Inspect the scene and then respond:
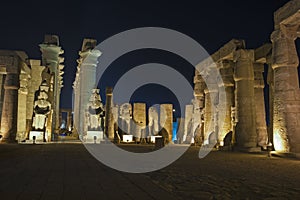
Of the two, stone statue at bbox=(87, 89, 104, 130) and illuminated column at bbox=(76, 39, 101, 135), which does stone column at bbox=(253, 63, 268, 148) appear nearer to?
stone statue at bbox=(87, 89, 104, 130)

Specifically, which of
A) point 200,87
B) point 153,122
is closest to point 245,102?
point 200,87

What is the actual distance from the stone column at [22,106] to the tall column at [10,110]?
3.43m

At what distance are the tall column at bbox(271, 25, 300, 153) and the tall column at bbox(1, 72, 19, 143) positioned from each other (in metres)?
14.3

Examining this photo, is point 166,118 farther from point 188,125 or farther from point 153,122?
point 188,125

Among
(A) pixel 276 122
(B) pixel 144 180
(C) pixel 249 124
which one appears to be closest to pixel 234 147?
(C) pixel 249 124

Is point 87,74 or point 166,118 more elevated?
point 87,74

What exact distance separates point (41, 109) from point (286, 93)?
15.8 meters

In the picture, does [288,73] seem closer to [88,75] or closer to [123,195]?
[123,195]

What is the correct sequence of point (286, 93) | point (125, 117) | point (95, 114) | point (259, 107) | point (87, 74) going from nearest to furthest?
1. point (286, 93)
2. point (259, 107)
3. point (95, 114)
4. point (87, 74)
5. point (125, 117)

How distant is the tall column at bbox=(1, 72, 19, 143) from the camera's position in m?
17.0

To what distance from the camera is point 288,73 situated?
11211 millimetres

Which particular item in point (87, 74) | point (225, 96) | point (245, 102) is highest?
point (87, 74)

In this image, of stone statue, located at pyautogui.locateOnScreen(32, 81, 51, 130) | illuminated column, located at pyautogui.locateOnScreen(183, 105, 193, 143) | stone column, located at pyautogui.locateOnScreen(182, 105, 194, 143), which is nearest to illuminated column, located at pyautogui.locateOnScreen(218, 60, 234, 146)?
stone column, located at pyautogui.locateOnScreen(182, 105, 194, 143)

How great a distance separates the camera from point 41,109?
2020 cm
